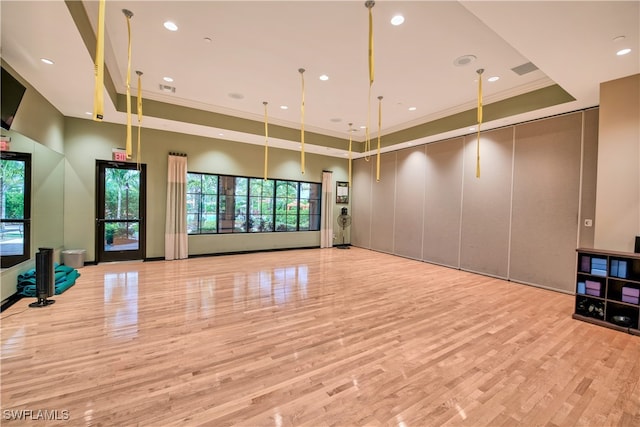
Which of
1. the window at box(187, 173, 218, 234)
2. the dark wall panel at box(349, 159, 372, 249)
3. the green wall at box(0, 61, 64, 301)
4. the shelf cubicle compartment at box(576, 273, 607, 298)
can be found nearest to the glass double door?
the green wall at box(0, 61, 64, 301)

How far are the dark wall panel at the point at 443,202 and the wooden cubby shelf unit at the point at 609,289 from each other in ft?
9.24

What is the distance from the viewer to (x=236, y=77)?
4.81 m

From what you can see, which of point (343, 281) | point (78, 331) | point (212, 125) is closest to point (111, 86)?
point (212, 125)

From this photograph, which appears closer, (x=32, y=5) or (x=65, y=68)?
(x=32, y=5)

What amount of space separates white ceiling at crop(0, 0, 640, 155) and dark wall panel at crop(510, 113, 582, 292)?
46 centimetres

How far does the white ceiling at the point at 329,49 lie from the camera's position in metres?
2.73

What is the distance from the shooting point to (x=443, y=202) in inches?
273

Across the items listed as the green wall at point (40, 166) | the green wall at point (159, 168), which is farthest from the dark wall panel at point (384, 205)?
the green wall at point (40, 166)

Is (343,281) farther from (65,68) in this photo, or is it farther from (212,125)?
(65,68)

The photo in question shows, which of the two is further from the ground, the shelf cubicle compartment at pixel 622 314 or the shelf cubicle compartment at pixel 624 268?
the shelf cubicle compartment at pixel 624 268

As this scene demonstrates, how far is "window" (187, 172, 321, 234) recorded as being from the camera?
7.53m

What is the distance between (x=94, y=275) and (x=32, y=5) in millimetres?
4527

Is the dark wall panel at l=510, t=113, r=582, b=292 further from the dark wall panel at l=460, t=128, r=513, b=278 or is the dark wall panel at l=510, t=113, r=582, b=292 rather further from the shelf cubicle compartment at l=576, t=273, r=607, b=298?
the shelf cubicle compartment at l=576, t=273, r=607, b=298

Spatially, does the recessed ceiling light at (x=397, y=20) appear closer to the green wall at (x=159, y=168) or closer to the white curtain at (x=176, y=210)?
the green wall at (x=159, y=168)
